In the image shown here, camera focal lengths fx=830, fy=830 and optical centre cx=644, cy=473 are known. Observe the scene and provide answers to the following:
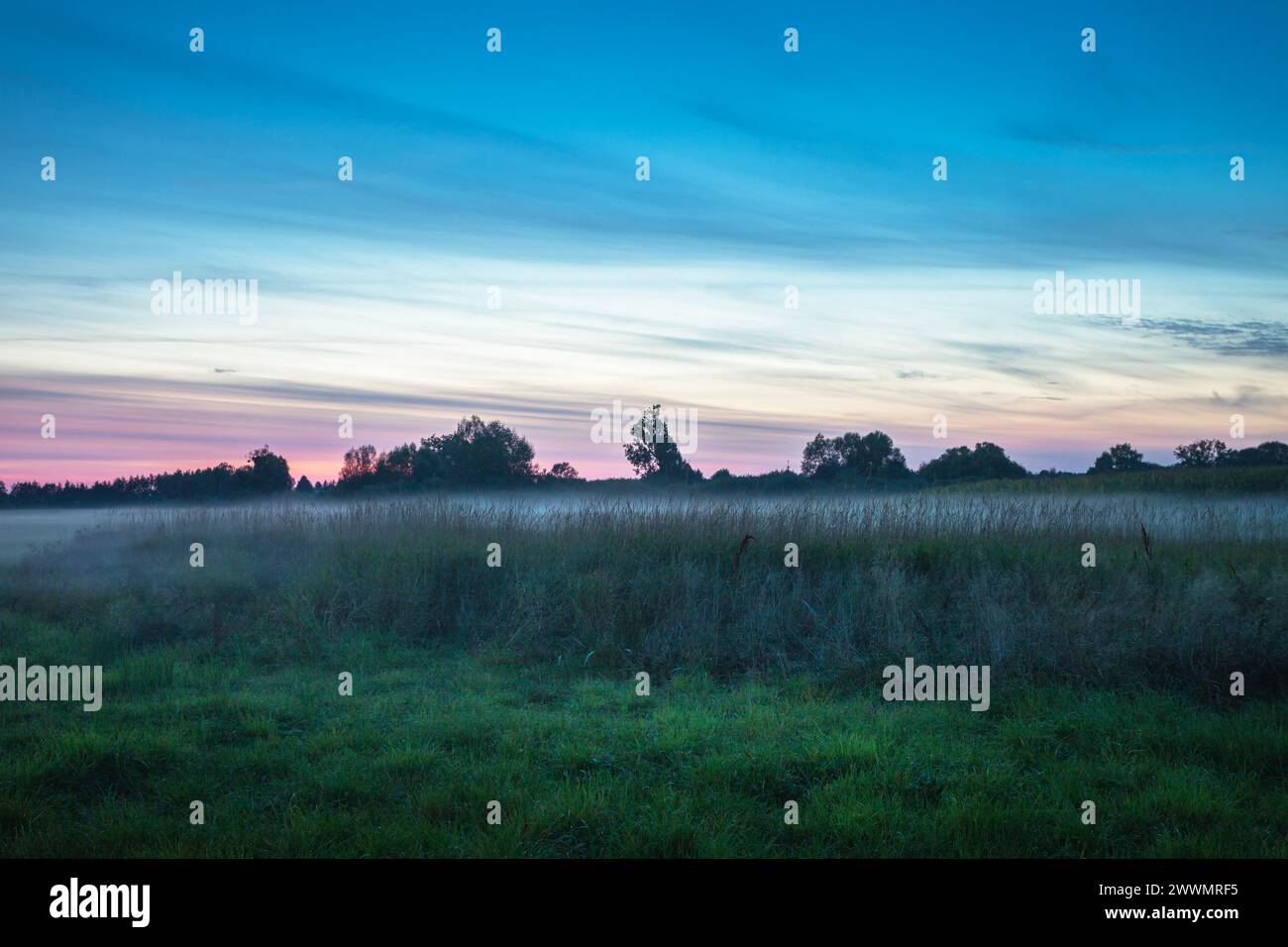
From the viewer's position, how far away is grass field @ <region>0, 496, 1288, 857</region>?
15.3 ft

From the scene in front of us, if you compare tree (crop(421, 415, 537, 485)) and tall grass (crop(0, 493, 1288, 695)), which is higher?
tree (crop(421, 415, 537, 485))

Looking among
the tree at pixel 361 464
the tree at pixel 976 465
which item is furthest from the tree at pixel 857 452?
the tree at pixel 361 464

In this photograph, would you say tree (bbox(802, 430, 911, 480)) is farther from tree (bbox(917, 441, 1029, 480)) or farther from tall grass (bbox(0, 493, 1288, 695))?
tall grass (bbox(0, 493, 1288, 695))

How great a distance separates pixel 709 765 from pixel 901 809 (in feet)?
4.11

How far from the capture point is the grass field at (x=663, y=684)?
184 inches

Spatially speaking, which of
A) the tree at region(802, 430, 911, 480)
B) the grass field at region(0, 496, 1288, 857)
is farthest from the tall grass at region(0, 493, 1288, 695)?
the tree at region(802, 430, 911, 480)

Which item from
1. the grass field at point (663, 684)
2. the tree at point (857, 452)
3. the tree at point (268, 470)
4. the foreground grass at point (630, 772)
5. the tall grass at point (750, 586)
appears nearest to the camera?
the foreground grass at point (630, 772)

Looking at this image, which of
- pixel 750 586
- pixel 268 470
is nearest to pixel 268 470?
pixel 268 470

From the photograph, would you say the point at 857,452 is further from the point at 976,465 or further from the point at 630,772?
Result: the point at 630,772

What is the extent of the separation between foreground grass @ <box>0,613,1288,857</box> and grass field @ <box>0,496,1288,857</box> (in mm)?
25

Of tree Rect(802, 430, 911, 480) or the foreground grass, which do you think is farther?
tree Rect(802, 430, 911, 480)

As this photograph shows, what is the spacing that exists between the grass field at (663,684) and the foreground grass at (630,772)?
1.0 inches

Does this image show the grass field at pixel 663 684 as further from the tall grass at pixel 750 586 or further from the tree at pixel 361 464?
the tree at pixel 361 464
